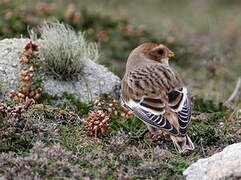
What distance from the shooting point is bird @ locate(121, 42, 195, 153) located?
171 inches

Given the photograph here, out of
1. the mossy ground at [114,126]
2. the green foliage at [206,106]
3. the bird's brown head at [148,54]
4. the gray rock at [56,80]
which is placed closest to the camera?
the mossy ground at [114,126]

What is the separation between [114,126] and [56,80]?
1.21 m

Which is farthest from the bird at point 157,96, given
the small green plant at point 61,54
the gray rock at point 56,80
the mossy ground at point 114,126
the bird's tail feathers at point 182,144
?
the small green plant at point 61,54

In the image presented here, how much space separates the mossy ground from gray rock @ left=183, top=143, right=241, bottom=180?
0.18m

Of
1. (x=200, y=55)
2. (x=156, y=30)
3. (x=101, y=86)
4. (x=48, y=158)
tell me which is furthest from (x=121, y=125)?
(x=156, y=30)

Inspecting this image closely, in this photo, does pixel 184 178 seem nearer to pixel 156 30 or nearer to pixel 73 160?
pixel 73 160

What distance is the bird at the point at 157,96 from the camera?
4355 mm

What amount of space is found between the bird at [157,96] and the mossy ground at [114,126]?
233 mm

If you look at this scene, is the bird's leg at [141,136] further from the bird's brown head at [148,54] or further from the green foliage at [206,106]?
the green foliage at [206,106]

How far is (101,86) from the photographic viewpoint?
233 inches

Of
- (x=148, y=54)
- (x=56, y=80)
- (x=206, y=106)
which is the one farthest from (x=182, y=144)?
(x=56, y=80)

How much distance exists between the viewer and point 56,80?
5781 millimetres

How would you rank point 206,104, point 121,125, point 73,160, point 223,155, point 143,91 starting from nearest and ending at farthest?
point 223,155, point 73,160, point 143,91, point 121,125, point 206,104

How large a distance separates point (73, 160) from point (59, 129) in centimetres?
66
